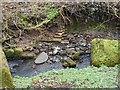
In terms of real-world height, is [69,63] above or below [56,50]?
below

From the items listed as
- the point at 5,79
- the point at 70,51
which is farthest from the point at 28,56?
the point at 5,79

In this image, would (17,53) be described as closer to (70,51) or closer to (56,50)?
(56,50)

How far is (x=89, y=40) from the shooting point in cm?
422

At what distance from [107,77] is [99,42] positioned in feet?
3.22

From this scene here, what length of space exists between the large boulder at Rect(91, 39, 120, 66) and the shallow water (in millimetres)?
177

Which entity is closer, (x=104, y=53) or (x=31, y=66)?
(x=104, y=53)

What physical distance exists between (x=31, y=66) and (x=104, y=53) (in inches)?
37.7

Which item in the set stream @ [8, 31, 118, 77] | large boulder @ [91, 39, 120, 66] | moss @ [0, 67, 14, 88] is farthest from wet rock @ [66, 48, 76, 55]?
moss @ [0, 67, 14, 88]

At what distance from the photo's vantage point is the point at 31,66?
3.81 m

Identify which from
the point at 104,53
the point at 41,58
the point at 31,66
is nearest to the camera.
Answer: the point at 104,53

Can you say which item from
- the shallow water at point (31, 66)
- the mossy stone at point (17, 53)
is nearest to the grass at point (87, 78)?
the shallow water at point (31, 66)

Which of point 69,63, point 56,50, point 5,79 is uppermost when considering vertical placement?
point 5,79

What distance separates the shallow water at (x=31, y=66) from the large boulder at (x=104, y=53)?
0.58 ft

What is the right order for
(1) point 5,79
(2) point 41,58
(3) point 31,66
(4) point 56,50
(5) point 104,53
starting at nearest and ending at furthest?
(1) point 5,79, (5) point 104,53, (3) point 31,66, (2) point 41,58, (4) point 56,50
